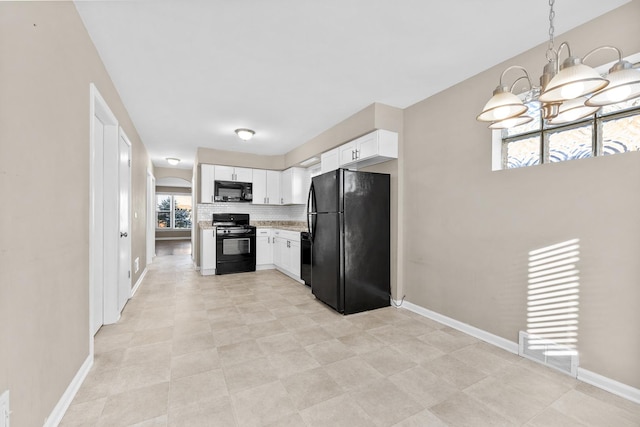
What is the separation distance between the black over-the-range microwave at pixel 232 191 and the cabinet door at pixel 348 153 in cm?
264

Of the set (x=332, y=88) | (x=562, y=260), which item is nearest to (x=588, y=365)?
(x=562, y=260)

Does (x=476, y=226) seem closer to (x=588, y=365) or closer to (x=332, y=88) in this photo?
(x=588, y=365)

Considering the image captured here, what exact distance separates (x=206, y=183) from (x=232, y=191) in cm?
52

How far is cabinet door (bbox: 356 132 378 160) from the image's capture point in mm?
3324

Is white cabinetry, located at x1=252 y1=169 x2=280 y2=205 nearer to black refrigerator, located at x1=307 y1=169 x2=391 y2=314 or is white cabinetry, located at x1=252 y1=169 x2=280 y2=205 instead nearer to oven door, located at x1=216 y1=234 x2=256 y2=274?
oven door, located at x1=216 y1=234 x2=256 y2=274

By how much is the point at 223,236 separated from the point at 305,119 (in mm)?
2818

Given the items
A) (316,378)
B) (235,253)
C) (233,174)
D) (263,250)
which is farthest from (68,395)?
(233,174)

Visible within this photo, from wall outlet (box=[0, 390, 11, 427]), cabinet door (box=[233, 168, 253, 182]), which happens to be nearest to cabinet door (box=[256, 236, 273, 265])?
cabinet door (box=[233, 168, 253, 182])

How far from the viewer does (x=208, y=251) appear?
5188 mm

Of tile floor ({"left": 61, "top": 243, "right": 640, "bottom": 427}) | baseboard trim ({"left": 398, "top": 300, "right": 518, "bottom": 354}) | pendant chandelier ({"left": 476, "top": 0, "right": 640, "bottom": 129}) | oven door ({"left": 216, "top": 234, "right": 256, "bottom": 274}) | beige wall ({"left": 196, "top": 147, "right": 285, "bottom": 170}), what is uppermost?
beige wall ({"left": 196, "top": 147, "right": 285, "bottom": 170})

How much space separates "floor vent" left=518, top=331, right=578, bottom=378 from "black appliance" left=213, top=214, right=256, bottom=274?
14.8 ft

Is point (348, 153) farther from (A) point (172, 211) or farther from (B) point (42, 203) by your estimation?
(A) point (172, 211)

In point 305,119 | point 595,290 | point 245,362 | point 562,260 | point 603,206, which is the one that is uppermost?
point 305,119

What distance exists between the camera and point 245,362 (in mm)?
2131
